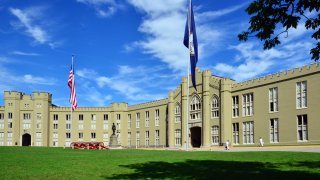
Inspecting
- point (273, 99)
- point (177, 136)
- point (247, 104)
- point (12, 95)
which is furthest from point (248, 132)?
point (12, 95)

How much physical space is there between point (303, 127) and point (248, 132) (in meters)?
9.86

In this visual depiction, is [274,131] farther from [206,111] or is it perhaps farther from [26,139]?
[26,139]

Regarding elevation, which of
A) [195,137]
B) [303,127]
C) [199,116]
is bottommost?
[195,137]

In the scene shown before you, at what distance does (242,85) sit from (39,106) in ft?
167

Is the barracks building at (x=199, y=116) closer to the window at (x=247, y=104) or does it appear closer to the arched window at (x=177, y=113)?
the window at (x=247, y=104)

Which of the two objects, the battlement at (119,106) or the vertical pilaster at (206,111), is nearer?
the vertical pilaster at (206,111)

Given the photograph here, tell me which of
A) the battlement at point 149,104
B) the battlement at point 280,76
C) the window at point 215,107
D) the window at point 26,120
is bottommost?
the window at point 26,120

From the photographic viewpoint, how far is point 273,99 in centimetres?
5434

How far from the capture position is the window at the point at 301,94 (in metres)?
49.5

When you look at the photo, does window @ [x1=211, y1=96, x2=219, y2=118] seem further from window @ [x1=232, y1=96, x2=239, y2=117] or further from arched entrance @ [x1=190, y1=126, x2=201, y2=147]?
arched entrance @ [x1=190, y1=126, x2=201, y2=147]

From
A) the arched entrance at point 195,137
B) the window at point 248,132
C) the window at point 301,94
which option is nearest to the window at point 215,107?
the window at point 248,132

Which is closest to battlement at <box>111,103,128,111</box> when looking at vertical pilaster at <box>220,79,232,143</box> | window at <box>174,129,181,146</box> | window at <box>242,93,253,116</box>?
window at <box>174,129,181,146</box>

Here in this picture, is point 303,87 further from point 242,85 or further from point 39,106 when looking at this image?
point 39,106

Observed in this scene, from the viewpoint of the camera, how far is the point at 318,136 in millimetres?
47031
